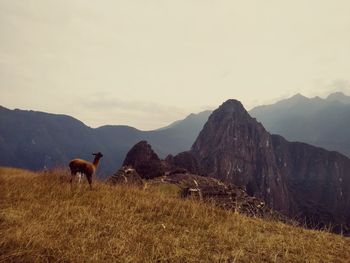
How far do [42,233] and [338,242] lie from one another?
18.9 ft

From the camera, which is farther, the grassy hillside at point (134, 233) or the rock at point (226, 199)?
the rock at point (226, 199)

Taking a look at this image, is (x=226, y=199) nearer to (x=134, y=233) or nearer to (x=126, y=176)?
(x=126, y=176)

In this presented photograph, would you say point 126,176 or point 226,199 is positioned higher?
point 126,176

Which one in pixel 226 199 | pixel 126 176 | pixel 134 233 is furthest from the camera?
pixel 126 176

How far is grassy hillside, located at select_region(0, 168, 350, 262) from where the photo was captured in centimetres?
541

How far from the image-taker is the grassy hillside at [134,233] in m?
5.41

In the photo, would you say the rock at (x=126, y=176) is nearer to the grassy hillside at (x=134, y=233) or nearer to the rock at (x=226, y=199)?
the rock at (x=226, y=199)

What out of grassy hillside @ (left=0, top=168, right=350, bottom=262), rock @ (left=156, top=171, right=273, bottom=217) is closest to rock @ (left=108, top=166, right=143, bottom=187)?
rock @ (left=156, top=171, right=273, bottom=217)

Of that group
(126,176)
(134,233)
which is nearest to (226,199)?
(126,176)

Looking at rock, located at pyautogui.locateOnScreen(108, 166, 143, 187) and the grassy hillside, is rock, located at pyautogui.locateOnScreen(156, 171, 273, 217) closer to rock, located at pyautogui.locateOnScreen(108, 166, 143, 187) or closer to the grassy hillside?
rock, located at pyautogui.locateOnScreen(108, 166, 143, 187)

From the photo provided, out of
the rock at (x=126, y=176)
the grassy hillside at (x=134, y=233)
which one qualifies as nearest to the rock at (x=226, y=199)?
the rock at (x=126, y=176)

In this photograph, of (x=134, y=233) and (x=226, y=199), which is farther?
(x=226, y=199)

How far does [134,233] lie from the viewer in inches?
255

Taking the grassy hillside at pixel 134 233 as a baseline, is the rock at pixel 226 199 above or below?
below
